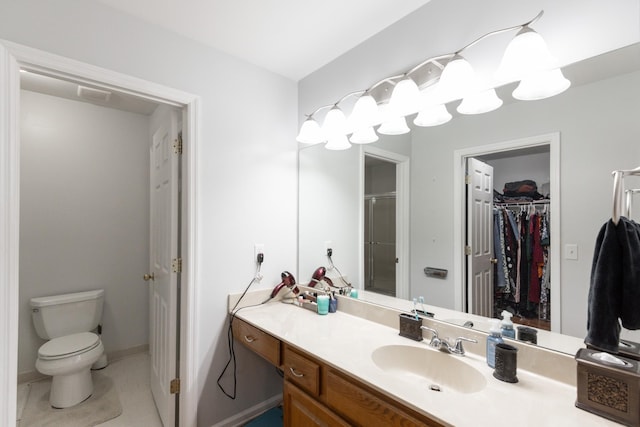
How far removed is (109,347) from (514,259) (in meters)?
3.36

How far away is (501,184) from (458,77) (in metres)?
0.48

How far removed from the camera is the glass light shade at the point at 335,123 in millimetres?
1816

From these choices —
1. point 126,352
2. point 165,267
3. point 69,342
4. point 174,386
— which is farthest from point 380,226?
point 126,352

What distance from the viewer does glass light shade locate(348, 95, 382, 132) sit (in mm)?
1658

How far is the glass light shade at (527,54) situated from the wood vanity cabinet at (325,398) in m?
1.20

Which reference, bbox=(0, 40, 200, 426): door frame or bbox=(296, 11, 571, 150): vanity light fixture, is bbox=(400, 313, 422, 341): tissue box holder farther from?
bbox=(0, 40, 200, 426): door frame

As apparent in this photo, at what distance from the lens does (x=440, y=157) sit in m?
1.49

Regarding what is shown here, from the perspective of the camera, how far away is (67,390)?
2.14 metres

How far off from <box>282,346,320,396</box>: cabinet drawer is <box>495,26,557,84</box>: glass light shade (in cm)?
136

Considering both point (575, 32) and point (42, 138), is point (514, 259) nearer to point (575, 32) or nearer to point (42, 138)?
point (575, 32)

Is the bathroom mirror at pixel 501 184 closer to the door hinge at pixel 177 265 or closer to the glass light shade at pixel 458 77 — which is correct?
the glass light shade at pixel 458 77

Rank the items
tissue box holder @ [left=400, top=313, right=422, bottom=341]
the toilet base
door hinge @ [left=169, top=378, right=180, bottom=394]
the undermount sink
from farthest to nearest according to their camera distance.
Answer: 1. the toilet base
2. door hinge @ [left=169, top=378, right=180, bottom=394]
3. tissue box holder @ [left=400, top=313, right=422, bottom=341]
4. the undermount sink

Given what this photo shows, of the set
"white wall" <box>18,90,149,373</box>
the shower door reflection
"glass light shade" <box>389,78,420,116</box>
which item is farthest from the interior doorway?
"white wall" <box>18,90,149,373</box>

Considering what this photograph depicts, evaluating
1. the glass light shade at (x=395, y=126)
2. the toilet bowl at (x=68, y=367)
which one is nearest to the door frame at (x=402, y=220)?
the glass light shade at (x=395, y=126)
